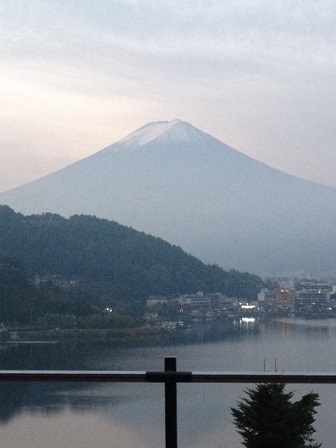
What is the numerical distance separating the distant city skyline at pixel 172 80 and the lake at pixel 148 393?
28.8 ft

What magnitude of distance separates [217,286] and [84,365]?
11.1 metres

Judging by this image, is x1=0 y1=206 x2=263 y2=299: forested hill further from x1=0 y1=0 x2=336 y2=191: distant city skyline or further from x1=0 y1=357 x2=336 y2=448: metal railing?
x1=0 y1=357 x2=336 y2=448: metal railing

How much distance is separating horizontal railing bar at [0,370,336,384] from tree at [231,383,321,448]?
1.46 m

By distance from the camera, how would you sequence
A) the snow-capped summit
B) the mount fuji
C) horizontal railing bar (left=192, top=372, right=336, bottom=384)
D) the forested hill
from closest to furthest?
1. horizontal railing bar (left=192, top=372, right=336, bottom=384)
2. the forested hill
3. the mount fuji
4. the snow-capped summit

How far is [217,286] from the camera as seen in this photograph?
2138cm

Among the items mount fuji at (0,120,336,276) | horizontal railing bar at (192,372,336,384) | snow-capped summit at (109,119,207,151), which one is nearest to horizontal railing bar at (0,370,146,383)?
horizontal railing bar at (192,372,336,384)

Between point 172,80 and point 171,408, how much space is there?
126ft

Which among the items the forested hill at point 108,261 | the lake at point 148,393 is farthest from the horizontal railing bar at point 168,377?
the forested hill at point 108,261

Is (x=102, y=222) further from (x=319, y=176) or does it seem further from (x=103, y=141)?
(x=319, y=176)

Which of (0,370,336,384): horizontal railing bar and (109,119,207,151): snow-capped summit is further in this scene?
(109,119,207,151): snow-capped summit

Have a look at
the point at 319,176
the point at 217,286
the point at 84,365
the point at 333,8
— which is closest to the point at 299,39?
the point at 319,176

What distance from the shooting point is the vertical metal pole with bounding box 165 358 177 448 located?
7.43ft

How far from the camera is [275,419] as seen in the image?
4613 millimetres

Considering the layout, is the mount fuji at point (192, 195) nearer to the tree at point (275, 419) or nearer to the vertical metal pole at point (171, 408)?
the tree at point (275, 419)
